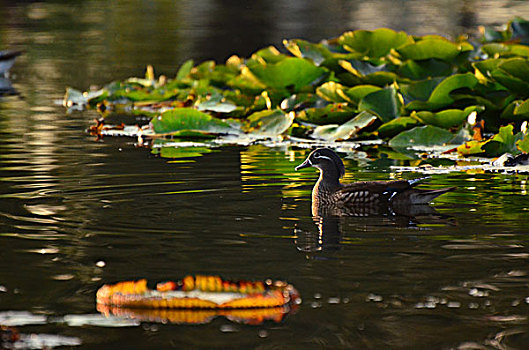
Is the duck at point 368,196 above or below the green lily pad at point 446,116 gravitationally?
below

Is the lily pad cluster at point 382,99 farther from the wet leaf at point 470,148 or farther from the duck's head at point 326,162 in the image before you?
the duck's head at point 326,162

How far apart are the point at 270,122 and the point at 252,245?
17.9ft

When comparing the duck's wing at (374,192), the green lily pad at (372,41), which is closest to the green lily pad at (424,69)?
the green lily pad at (372,41)

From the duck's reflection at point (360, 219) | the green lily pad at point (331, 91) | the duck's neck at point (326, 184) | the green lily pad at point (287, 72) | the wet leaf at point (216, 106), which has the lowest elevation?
the duck's reflection at point (360, 219)

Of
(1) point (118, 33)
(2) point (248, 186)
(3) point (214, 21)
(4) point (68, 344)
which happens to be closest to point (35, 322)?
(4) point (68, 344)

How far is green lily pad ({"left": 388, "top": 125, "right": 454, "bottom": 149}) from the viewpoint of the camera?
33.3ft

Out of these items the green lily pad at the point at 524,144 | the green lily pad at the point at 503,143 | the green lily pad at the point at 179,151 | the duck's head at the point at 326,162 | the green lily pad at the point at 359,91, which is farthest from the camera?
the green lily pad at the point at 359,91

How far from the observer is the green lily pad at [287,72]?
11.8 meters

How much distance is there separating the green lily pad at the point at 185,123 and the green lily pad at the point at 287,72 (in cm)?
98

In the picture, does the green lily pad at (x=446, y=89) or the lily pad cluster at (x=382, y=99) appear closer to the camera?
the lily pad cluster at (x=382, y=99)

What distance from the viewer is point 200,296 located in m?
4.46

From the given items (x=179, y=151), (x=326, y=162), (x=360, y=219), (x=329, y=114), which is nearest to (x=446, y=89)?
(x=329, y=114)

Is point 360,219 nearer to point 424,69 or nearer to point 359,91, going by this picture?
point 359,91

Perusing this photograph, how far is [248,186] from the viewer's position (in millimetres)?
7918
